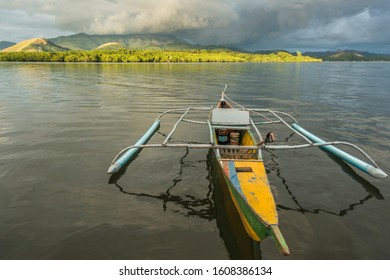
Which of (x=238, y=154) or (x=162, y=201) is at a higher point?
(x=238, y=154)

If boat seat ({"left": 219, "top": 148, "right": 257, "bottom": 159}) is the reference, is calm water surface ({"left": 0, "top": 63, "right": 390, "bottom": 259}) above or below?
below

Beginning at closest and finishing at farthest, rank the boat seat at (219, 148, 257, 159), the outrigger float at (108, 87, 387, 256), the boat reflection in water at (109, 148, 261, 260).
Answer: the outrigger float at (108, 87, 387, 256) < the boat reflection in water at (109, 148, 261, 260) < the boat seat at (219, 148, 257, 159)

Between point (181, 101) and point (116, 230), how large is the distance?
23324 millimetres

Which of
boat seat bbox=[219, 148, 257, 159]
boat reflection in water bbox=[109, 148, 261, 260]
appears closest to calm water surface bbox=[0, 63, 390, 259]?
boat reflection in water bbox=[109, 148, 261, 260]

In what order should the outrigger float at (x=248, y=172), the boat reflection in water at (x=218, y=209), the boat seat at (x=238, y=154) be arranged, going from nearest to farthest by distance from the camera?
the outrigger float at (x=248, y=172)
the boat reflection in water at (x=218, y=209)
the boat seat at (x=238, y=154)

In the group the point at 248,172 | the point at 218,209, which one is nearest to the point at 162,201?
the point at 218,209

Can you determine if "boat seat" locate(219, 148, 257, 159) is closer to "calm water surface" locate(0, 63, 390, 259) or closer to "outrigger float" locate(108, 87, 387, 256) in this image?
"outrigger float" locate(108, 87, 387, 256)

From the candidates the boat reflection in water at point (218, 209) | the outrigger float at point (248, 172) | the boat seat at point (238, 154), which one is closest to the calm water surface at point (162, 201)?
the boat reflection in water at point (218, 209)

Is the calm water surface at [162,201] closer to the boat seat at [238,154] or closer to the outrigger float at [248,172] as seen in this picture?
the outrigger float at [248,172]

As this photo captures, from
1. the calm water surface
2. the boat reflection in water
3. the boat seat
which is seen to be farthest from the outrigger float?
the calm water surface

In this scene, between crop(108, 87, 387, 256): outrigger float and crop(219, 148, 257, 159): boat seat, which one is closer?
crop(108, 87, 387, 256): outrigger float

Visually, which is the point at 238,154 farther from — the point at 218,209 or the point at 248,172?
the point at 218,209

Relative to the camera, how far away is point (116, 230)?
316 inches

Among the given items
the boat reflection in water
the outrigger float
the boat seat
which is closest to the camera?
the outrigger float
